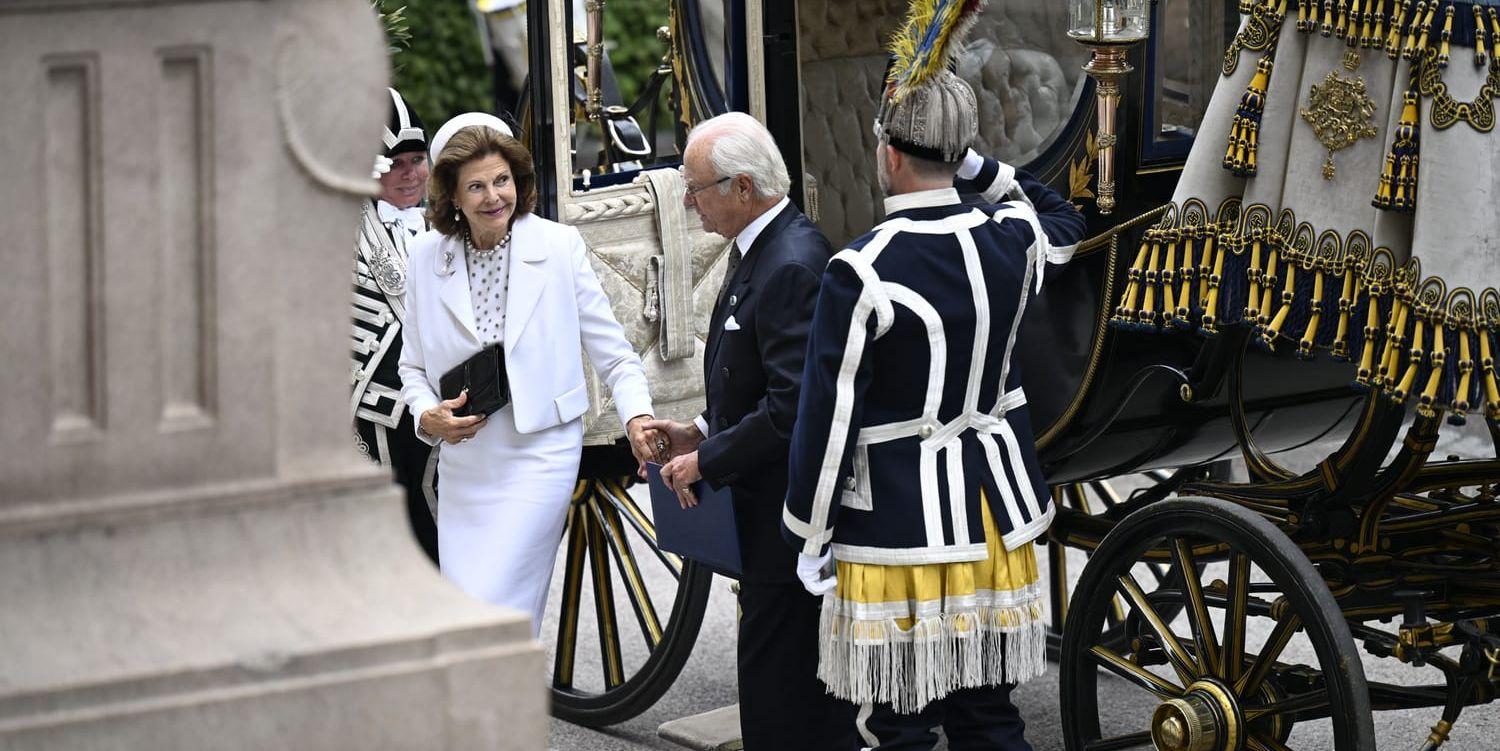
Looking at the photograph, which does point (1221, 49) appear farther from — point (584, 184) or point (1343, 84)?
point (584, 184)

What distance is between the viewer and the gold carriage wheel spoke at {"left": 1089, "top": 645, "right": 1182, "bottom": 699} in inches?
137

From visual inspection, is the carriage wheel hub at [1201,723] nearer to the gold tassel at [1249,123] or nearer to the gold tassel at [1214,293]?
the gold tassel at [1214,293]

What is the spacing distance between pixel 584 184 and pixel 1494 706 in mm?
2556

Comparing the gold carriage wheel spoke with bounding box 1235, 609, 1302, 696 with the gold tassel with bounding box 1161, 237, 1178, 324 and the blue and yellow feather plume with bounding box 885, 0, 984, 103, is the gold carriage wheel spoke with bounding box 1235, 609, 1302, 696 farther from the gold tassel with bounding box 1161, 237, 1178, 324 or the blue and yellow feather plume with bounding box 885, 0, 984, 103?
the blue and yellow feather plume with bounding box 885, 0, 984, 103

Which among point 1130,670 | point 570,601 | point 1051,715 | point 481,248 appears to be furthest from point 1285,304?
point 570,601

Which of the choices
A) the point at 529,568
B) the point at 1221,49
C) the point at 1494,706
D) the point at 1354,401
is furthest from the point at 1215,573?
the point at 529,568

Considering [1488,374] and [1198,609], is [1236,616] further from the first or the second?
[1488,374]

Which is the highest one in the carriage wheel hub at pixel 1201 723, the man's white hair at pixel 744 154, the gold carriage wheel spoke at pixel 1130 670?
the man's white hair at pixel 744 154

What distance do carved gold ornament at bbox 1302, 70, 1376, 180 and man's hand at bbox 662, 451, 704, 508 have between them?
116cm

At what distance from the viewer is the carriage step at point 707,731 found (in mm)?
4309

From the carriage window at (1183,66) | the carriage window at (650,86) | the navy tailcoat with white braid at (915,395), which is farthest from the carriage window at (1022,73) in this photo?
the navy tailcoat with white braid at (915,395)

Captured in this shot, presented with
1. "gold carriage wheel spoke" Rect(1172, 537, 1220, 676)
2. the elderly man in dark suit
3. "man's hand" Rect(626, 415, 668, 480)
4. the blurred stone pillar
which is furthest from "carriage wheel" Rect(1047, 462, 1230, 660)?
the blurred stone pillar

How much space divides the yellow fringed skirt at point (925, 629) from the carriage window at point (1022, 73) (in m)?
1.18

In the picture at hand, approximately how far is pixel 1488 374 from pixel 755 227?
4.02ft
